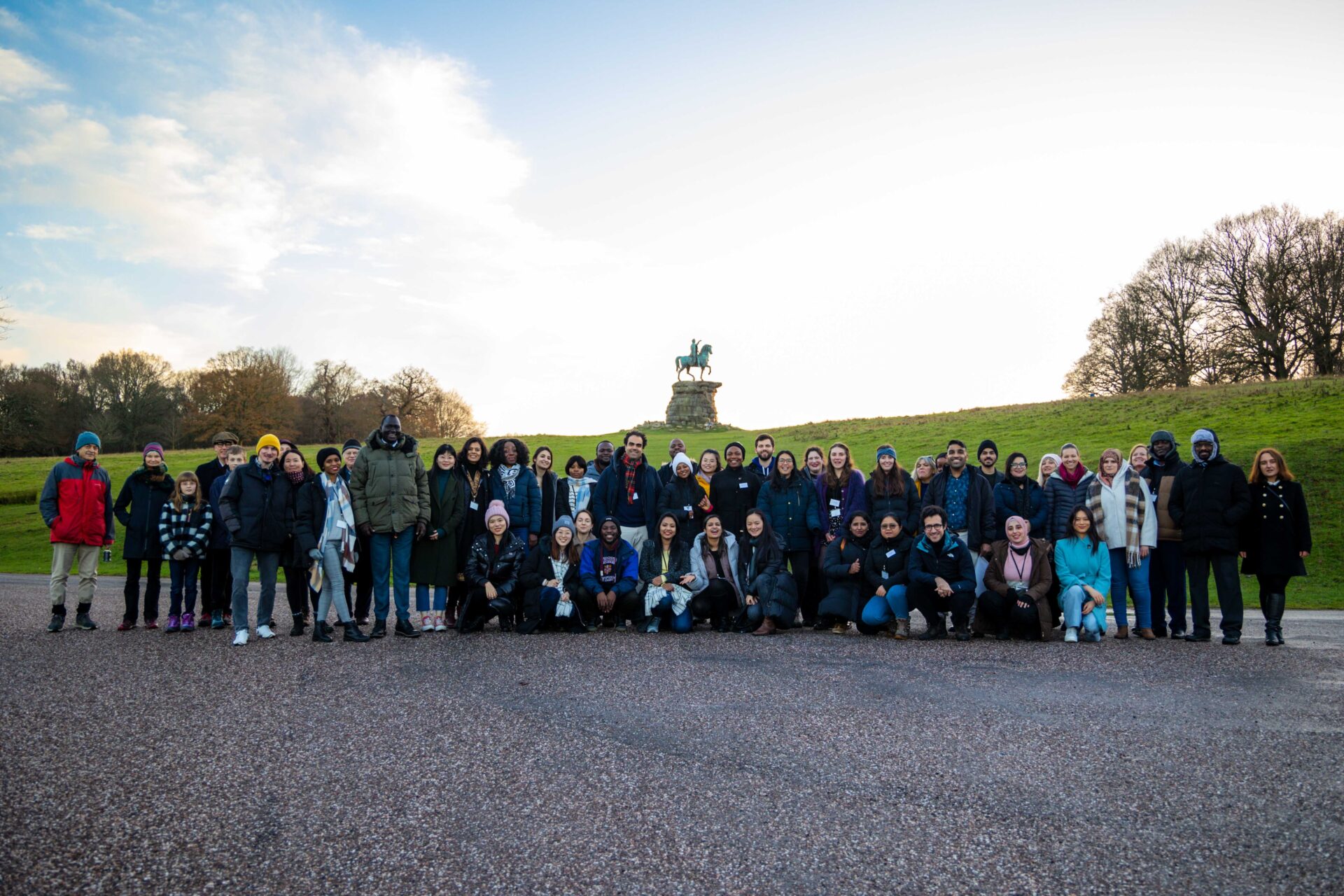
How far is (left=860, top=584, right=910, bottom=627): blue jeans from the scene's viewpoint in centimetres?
905

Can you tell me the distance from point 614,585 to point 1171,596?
632cm

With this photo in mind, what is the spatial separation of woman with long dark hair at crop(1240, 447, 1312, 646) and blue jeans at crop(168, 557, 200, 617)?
38.4 ft

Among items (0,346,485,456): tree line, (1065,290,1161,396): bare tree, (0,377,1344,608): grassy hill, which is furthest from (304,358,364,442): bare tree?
(1065,290,1161,396): bare tree

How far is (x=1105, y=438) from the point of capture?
83.6ft

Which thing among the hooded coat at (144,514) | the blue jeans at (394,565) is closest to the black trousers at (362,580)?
the blue jeans at (394,565)

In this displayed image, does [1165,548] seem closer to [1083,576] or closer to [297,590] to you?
[1083,576]

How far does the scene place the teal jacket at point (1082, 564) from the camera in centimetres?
902

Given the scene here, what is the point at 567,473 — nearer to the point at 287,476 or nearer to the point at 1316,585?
the point at 287,476

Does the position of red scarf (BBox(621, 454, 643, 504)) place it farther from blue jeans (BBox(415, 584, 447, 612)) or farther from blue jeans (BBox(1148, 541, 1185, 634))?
blue jeans (BBox(1148, 541, 1185, 634))

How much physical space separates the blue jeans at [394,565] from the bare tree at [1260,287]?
3603 centimetres

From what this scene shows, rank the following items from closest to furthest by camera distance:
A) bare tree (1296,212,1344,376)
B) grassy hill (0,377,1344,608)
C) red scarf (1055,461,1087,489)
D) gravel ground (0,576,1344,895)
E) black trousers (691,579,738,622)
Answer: gravel ground (0,576,1344,895) < black trousers (691,579,738,622) < red scarf (1055,461,1087,489) < grassy hill (0,377,1344,608) < bare tree (1296,212,1344,376)

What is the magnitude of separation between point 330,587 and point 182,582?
6.88 feet

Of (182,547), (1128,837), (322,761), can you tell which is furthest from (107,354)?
(1128,837)

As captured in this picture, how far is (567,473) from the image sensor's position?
35.7 feet
